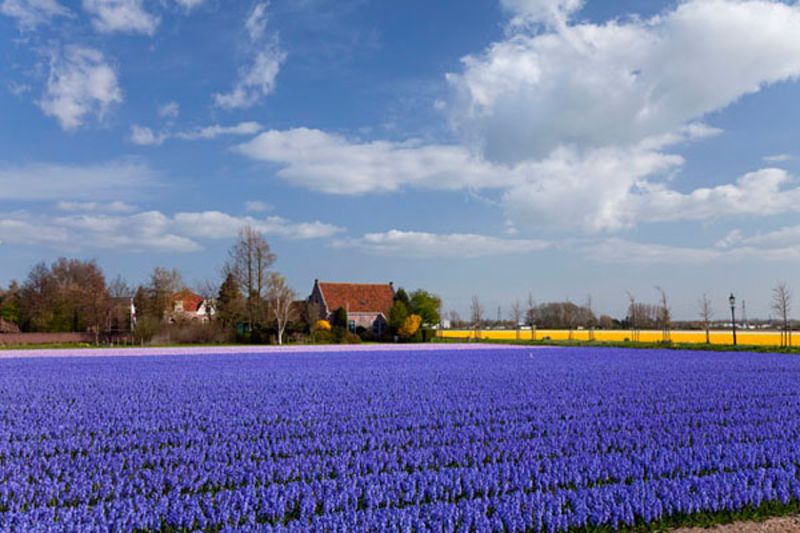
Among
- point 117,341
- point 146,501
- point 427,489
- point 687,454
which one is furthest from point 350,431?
point 117,341

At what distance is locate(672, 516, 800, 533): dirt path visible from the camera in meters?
7.27

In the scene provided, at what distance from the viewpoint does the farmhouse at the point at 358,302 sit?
72250mm

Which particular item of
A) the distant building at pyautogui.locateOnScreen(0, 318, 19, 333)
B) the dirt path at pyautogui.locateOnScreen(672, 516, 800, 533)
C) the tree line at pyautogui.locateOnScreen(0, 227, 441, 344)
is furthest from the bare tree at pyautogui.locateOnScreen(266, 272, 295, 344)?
the dirt path at pyautogui.locateOnScreen(672, 516, 800, 533)

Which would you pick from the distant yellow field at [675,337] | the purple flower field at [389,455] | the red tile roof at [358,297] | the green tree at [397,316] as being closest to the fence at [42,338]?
the red tile roof at [358,297]

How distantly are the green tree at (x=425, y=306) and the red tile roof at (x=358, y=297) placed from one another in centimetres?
324

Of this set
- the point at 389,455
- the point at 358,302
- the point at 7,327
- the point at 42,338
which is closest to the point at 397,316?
the point at 358,302

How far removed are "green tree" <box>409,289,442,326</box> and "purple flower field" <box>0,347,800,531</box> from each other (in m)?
51.7

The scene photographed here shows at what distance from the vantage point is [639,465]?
30.9ft

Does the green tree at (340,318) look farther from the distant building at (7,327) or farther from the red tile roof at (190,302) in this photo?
the distant building at (7,327)

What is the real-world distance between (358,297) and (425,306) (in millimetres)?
8230

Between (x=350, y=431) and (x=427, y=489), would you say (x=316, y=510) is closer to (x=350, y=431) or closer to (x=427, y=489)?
(x=427, y=489)

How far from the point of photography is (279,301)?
60.0m

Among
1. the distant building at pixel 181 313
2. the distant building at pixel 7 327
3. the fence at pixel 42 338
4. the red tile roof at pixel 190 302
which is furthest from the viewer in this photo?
the red tile roof at pixel 190 302

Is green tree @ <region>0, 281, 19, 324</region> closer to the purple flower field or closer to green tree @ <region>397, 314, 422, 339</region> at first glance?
green tree @ <region>397, 314, 422, 339</region>
